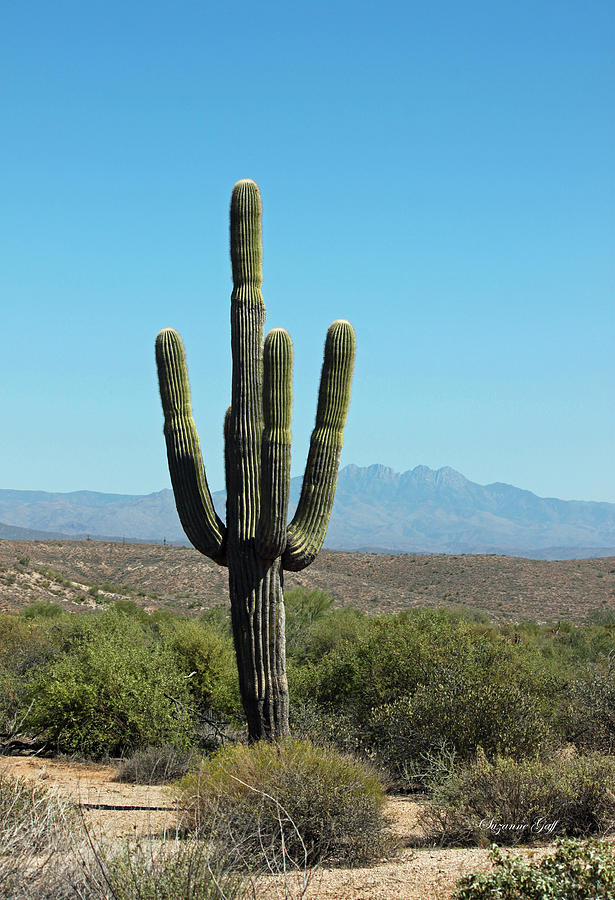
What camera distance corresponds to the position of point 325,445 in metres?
10.8

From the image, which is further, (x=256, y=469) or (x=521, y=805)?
(x=256, y=469)

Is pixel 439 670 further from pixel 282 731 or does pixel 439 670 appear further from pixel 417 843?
pixel 417 843

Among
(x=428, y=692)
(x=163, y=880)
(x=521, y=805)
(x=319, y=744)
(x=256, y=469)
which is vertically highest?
(x=256, y=469)

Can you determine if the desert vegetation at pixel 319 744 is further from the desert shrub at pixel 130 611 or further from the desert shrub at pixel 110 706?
the desert shrub at pixel 130 611

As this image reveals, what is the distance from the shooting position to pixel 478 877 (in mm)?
5285

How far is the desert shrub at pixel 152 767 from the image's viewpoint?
1149cm

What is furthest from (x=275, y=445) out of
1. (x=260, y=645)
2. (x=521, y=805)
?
(x=521, y=805)

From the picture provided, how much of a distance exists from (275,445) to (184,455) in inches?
50.0

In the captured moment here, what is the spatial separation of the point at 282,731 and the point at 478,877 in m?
4.97

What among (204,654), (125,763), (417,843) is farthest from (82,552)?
(417,843)

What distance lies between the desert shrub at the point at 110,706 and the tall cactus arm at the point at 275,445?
396 centimetres

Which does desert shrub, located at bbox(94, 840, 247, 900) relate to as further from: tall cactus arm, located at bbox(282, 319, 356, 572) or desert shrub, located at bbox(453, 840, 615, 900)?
tall cactus arm, located at bbox(282, 319, 356, 572)

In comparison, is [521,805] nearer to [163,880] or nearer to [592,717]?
[163,880]

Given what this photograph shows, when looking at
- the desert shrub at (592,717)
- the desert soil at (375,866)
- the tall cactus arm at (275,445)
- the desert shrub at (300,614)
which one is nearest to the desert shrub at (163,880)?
the desert soil at (375,866)
